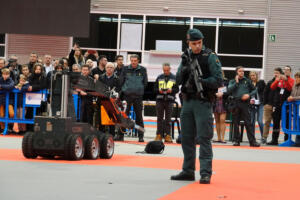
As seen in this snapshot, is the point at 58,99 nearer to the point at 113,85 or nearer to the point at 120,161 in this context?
the point at 120,161

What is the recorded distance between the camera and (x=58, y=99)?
478 inches

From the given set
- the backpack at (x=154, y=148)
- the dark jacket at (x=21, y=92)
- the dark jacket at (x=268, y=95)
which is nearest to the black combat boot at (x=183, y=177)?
the backpack at (x=154, y=148)

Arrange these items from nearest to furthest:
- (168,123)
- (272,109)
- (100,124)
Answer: (100,124) < (168,123) < (272,109)

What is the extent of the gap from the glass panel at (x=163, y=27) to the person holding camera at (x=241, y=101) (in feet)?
41.2

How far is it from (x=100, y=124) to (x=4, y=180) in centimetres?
598

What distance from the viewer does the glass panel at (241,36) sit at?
28.9 metres

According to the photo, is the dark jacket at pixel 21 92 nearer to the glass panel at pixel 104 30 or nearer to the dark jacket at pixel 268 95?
the dark jacket at pixel 268 95

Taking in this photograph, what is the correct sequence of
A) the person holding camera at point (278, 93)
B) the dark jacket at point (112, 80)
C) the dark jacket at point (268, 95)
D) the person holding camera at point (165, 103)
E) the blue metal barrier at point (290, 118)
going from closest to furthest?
the person holding camera at point (165, 103) < the dark jacket at point (112, 80) < the blue metal barrier at point (290, 118) < the person holding camera at point (278, 93) < the dark jacket at point (268, 95)

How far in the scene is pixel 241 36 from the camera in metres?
29.1

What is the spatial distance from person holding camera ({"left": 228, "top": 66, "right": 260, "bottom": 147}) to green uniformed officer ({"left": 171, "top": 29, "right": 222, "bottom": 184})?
8088mm

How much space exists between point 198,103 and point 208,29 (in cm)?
2112

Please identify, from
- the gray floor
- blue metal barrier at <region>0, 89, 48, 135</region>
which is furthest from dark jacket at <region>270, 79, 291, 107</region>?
the gray floor

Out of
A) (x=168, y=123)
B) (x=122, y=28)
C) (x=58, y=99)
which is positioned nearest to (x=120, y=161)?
(x=58, y=99)

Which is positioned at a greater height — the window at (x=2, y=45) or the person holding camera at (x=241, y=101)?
the window at (x=2, y=45)
